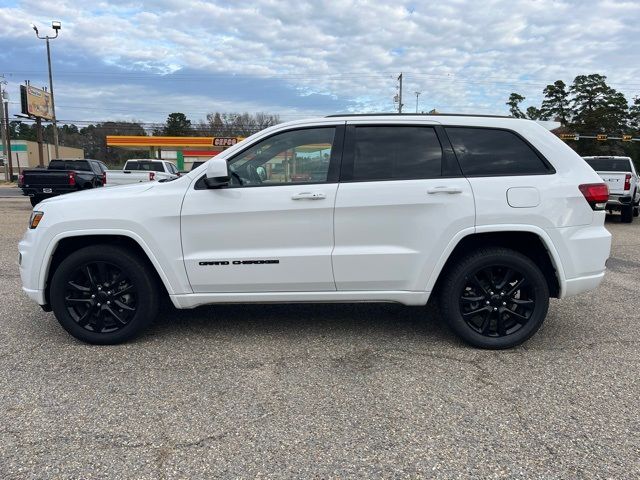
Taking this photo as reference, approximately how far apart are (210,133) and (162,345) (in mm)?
74445

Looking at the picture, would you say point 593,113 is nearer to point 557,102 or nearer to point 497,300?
point 557,102

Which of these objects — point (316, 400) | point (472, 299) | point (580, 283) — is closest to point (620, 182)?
point (580, 283)

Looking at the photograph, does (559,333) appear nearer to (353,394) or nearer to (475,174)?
(475,174)

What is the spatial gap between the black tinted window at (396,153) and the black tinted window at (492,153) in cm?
20

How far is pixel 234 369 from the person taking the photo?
3.70 meters

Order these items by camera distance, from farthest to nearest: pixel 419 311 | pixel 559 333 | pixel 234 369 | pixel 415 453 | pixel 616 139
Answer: pixel 616 139, pixel 419 311, pixel 559 333, pixel 234 369, pixel 415 453

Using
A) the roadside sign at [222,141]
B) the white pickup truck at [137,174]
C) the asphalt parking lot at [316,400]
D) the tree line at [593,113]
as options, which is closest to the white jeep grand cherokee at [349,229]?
the asphalt parking lot at [316,400]

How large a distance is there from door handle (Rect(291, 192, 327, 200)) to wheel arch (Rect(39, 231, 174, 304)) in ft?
4.08

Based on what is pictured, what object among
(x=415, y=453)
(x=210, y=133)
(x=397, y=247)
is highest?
(x=210, y=133)

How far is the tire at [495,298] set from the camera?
13.0 feet

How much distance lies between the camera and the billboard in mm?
42219

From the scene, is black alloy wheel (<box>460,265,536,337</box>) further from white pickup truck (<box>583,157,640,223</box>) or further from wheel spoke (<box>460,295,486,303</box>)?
white pickup truck (<box>583,157,640,223</box>)

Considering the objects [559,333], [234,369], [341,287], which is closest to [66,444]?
[234,369]

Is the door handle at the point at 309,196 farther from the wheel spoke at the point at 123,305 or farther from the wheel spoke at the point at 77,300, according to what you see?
the wheel spoke at the point at 77,300
